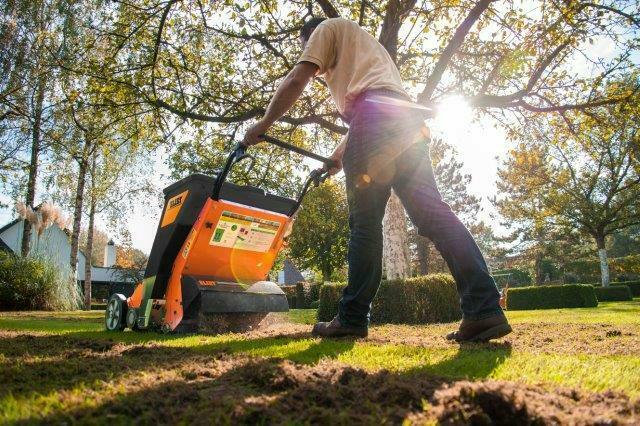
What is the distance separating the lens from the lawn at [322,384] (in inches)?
44.4

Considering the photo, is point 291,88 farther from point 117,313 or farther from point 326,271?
point 326,271

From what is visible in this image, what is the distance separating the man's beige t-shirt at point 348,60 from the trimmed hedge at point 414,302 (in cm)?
414

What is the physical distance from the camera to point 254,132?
3.14 m

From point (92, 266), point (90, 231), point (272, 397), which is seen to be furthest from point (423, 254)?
point (272, 397)

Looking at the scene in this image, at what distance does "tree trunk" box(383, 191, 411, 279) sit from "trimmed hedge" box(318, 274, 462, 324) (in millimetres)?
1496

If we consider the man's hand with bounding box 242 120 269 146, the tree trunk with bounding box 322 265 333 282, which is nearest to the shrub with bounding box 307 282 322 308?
the tree trunk with bounding box 322 265 333 282

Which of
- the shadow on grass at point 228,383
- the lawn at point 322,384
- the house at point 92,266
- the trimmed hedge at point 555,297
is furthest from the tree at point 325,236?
the shadow on grass at point 228,383

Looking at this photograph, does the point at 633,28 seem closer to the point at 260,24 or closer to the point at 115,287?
the point at 260,24

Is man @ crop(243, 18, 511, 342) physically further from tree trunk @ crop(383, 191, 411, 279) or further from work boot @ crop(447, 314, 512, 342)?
tree trunk @ crop(383, 191, 411, 279)

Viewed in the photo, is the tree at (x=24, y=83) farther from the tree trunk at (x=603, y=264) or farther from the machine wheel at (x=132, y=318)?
the tree trunk at (x=603, y=264)

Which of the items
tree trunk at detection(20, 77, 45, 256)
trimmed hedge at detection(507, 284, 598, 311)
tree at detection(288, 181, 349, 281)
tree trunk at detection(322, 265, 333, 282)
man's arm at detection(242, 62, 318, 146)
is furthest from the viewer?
tree trunk at detection(322, 265, 333, 282)

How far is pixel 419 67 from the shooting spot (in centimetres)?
1090

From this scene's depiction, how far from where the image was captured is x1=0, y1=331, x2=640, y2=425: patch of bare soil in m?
1.10

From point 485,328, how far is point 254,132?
6.25 ft
